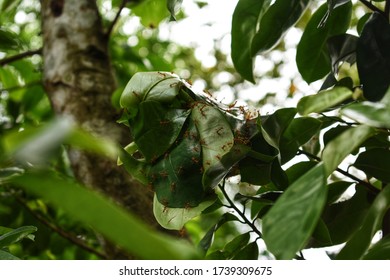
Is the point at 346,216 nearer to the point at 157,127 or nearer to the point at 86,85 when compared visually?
the point at 157,127

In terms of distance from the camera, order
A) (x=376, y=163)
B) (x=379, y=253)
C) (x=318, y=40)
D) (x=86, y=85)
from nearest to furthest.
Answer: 1. (x=379, y=253)
2. (x=376, y=163)
3. (x=318, y=40)
4. (x=86, y=85)

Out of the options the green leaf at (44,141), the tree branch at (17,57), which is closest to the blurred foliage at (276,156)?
the green leaf at (44,141)

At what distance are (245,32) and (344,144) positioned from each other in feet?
1.29

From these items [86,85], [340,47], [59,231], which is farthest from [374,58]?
[59,231]

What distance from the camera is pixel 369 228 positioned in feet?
1.53

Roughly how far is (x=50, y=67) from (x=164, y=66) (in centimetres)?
37

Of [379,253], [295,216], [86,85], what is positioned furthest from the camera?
[86,85]

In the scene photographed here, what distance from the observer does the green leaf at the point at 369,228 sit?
46 centimetres

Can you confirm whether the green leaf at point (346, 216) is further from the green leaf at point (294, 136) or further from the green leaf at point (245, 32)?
the green leaf at point (245, 32)

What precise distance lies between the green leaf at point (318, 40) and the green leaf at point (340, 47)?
45mm

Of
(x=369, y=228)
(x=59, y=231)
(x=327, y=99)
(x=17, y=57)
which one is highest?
(x=327, y=99)

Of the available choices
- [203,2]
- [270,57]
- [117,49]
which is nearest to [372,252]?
[203,2]

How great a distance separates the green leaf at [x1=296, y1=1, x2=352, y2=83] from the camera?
78 cm

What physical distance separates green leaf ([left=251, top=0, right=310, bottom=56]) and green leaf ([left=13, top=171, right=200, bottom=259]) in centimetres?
51
